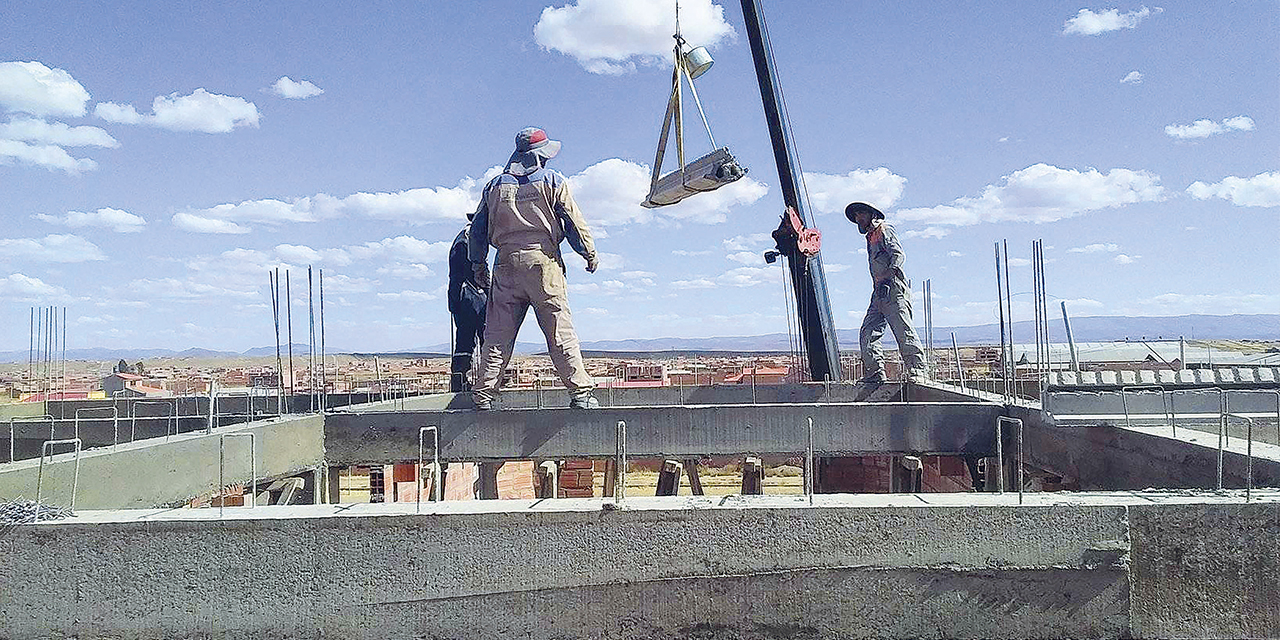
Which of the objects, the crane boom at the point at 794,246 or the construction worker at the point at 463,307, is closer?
the construction worker at the point at 463,307

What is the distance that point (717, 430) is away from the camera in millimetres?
9430

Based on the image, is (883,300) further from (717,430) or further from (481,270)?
(481,270)

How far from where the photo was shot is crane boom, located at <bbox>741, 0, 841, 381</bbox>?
1698 cm

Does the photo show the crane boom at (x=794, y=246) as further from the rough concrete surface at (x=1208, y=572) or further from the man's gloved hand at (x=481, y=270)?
the rough concrete surface at (x=1208, y=572)

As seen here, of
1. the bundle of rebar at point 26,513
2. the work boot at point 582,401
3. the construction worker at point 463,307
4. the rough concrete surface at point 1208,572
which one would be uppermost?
the construction worker at point 463,307

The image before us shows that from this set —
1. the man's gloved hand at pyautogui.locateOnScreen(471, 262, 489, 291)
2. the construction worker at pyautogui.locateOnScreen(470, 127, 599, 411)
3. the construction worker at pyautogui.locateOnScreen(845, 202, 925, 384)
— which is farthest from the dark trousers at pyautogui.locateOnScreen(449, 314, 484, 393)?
the construction worker at pyautogui.locateOnScreen(845, 202, 925, 384)

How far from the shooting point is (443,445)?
9672 millimetres

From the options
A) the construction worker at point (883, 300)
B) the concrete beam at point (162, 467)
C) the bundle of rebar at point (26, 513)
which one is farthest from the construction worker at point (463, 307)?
the bundle of rebar at point (26, 513)

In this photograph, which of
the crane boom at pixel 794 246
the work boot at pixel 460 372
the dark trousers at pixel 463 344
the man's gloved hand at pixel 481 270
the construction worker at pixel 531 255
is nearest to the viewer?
the construction worker at pixel 531 255

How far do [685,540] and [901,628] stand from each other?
3.73 feet

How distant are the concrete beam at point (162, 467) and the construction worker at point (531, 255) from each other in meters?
2.03

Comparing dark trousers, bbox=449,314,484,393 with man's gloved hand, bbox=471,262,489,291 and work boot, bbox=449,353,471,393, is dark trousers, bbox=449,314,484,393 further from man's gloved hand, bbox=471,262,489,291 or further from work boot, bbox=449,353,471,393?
man's gloved hand, bbox=471,262,489,291

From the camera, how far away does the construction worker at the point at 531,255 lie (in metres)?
9.56

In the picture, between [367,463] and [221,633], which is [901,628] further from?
[367,463]
